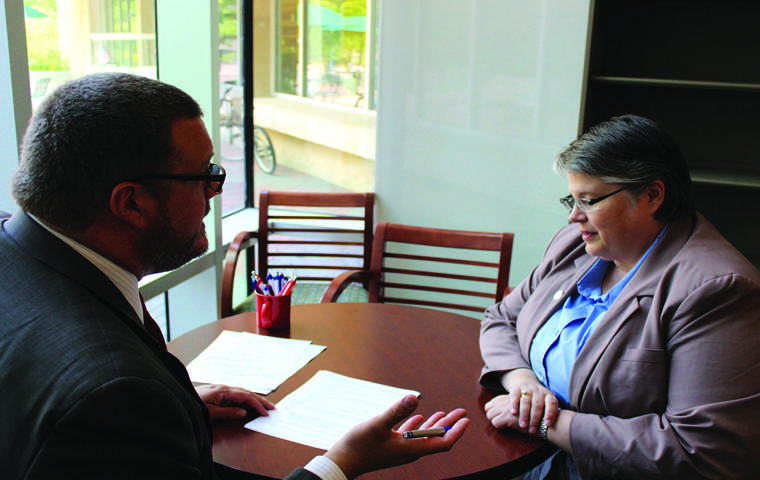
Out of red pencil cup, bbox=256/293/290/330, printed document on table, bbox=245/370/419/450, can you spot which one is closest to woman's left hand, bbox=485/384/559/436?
printed document on table, bbox=245/370/419/450

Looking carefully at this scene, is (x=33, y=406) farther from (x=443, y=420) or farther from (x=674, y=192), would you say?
(x=674, y=192)

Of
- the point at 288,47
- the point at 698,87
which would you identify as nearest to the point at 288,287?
the point at 698,87

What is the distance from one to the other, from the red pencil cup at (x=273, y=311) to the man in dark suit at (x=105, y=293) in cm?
65

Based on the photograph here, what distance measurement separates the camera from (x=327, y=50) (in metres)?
3.77

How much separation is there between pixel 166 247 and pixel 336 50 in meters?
2.90

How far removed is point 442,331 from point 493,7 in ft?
5.75

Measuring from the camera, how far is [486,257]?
3.30 m

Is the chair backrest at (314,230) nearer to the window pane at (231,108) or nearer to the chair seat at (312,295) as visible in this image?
the chair seat at (312,295)

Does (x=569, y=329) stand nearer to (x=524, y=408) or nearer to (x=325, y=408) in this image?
(x=524, y=408)

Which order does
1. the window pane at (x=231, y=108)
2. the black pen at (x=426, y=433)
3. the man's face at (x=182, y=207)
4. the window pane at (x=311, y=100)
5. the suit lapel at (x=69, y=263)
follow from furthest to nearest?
the window pane at (x=311, y=100)
the window pane at (x=231, y=108)
the black pen at (x=426, y=433)
the man's face at (x=182, y=207)
the suit lapel at (x=69, y=263)

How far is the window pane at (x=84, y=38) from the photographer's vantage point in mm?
2404

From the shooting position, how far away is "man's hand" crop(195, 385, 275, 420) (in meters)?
1.37

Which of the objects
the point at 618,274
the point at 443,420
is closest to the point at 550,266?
the point at 618,274

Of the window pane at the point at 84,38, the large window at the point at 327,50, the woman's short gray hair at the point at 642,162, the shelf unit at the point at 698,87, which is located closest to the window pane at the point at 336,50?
the large window at the point at 327,50
